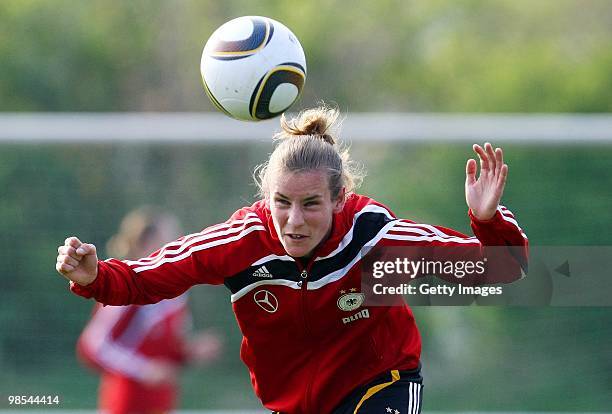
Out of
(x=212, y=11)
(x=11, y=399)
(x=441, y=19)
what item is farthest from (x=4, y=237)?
(x=441, y=19)

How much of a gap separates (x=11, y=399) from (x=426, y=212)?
300cm

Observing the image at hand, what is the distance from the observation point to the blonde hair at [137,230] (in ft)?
26.0

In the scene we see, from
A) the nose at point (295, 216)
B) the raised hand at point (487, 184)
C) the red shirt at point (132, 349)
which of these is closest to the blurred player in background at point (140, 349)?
the red shirt at point (132, 349)

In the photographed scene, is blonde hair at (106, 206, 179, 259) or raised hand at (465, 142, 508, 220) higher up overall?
blonde hair at (106, 206, 179, 259)

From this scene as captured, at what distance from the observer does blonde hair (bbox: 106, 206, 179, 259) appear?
7938 millimetres

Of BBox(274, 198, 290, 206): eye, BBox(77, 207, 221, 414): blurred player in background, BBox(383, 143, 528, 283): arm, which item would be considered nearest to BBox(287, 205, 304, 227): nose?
BBox(274, 198, 290, 206): eye

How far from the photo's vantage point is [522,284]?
293 inches

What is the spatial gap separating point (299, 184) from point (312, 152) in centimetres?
19

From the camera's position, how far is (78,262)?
196 inches

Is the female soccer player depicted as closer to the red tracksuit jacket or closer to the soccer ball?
the red tracksuit jacket

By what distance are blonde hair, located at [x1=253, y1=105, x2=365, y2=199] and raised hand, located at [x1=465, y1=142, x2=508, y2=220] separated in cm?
53

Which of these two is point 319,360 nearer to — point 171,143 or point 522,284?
point 522,284

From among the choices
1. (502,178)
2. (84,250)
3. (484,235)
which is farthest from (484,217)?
(84,250)

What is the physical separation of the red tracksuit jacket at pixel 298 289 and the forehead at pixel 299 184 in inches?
9.7
